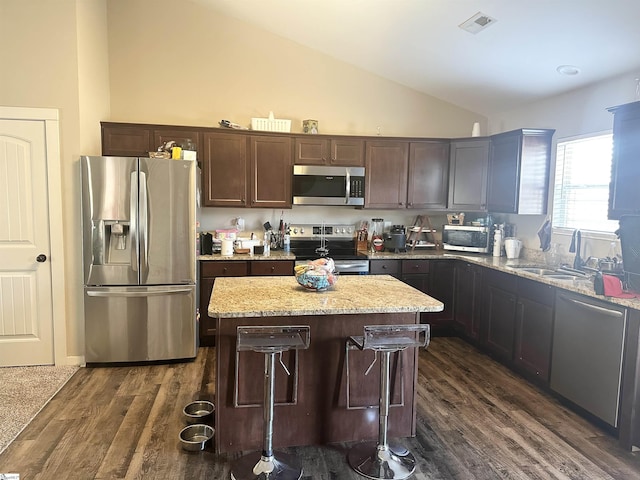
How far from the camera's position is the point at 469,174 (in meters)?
4.81

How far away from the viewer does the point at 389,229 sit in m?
5.25

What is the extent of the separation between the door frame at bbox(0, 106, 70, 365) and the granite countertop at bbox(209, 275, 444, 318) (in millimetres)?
1728

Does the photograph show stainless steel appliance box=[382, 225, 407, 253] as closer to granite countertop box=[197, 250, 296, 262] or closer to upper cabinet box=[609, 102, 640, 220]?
granite countertop box=[197, 250, 296, 262]

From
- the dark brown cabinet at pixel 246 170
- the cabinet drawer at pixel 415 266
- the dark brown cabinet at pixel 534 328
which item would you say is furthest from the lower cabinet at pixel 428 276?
the dark brown cabinet at pixel 246 170

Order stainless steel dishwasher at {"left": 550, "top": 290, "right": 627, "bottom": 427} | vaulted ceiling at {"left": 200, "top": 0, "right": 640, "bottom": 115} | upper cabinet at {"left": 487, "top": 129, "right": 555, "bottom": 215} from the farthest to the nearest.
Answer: upper cabinet at {"left": 487, "top": 129, "right": 555, "bottom": 215} → vaulted ceiling at {"left": 200, "top": 0, "right": 640, "bottom": 115} → stainless steel dishwasher at {"left": 550, "top": 290, "right": 627, "bottom": 427}

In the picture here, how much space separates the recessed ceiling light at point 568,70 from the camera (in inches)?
141

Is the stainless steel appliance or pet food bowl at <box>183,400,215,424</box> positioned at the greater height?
the stainless steel appliance

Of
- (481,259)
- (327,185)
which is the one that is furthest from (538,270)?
(327,185)

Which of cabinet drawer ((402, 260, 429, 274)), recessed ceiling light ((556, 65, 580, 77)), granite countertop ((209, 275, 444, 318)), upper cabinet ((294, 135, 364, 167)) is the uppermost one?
recessed ceiling light ((556, 65, 580, 77))

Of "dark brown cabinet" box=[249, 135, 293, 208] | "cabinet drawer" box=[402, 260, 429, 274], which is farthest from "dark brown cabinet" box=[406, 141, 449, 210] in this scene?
"dark brown cabinet" box=[249, 135, 293, 208]

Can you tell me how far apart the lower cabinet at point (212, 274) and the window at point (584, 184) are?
9.51ft

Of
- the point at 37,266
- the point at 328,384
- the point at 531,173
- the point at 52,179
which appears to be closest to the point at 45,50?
the point at 52,179

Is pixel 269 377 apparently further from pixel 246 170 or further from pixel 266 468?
pixel 246 170

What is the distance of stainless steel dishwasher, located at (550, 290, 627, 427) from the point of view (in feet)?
8.95
